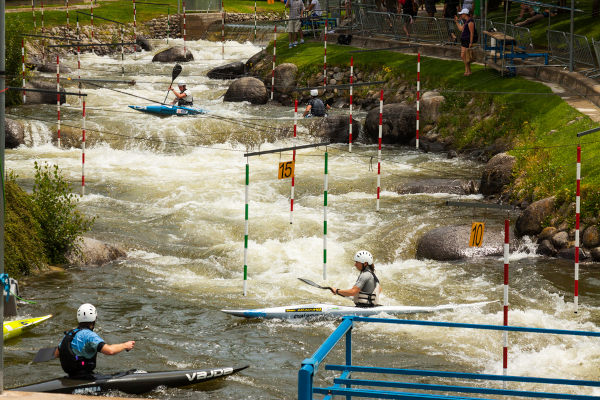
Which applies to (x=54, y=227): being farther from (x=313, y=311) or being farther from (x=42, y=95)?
(x=42, y=95)

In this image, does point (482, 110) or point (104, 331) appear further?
point (482, 110)

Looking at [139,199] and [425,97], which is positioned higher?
[425,97]

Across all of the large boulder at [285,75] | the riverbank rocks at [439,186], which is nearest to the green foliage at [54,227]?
the riverbank rocks at [439,186]

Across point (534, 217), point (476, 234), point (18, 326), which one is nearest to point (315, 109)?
point (534, 217)

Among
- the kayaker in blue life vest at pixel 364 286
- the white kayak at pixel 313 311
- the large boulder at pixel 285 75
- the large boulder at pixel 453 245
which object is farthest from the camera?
the large boulder at pixel 285 75

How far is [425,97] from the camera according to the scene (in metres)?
23.7

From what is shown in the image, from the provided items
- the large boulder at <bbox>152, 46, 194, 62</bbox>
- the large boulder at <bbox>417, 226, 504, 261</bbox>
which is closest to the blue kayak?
the large boulder at <bbox>417, 226, 504, 261</bbox>

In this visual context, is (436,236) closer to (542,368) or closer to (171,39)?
(542,368)

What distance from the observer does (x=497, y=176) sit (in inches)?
724

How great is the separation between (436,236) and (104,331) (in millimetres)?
6221

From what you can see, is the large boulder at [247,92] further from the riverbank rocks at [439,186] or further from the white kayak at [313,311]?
the white kayak at [313,311]

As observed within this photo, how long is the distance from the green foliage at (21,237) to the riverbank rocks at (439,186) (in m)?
8.12

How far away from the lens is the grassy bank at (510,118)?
16.6m

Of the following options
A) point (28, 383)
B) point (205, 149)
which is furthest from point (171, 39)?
point (28, 383)
